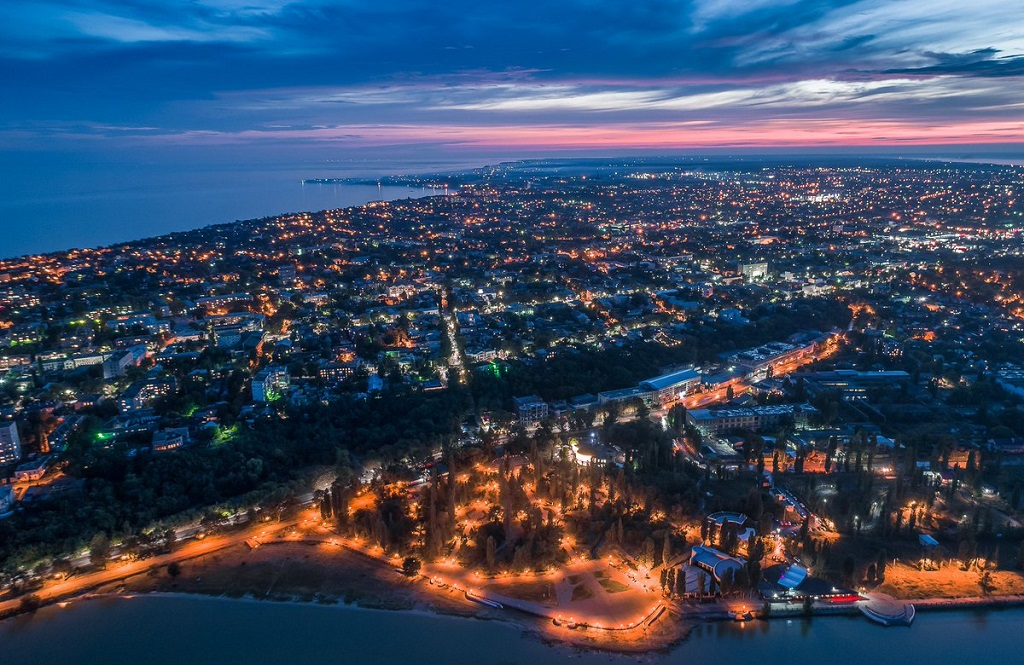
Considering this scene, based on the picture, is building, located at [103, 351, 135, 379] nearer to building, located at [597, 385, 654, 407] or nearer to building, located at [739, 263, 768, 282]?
building, located at [597, 385, 654, 407]

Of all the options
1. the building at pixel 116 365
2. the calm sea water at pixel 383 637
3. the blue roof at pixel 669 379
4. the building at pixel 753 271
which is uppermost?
the building at pixel 753 271

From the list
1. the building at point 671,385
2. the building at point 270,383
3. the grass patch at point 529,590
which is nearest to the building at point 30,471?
the building at point 270,383

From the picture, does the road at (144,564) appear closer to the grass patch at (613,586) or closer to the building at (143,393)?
the grass patch at (613,586)

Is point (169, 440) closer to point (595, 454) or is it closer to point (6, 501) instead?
point (6, 501)

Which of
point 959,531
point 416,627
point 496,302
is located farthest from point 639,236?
point 416,627

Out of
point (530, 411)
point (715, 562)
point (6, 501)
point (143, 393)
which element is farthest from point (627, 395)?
point (6, 501)

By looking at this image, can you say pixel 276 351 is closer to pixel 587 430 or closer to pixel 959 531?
pixel 587 430
